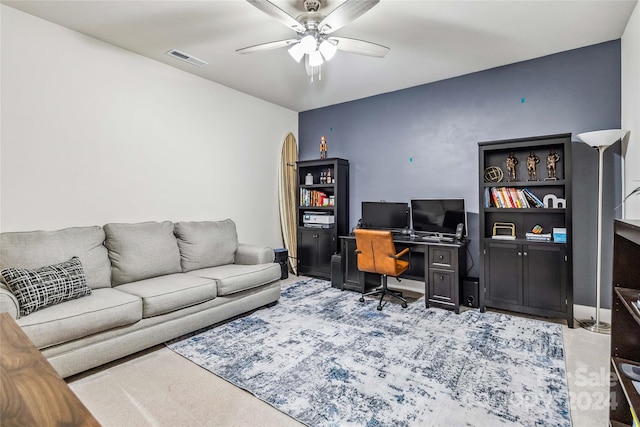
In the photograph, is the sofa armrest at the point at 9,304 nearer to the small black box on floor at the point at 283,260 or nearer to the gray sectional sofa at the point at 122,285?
the gray sectional sofa at the point at 122,285

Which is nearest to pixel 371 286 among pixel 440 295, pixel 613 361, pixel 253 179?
pixel 440 295

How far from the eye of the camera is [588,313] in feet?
10.9

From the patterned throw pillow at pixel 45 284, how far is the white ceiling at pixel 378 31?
2.13 metres

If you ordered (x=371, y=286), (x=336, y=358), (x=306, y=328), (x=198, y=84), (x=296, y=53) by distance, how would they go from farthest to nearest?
(x=371, y=286) → (x=198, y=84) → (x=306, y=328) → (x=296, y=53) → (x=336, y=358)

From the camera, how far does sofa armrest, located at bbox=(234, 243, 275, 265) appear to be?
12.4 ft

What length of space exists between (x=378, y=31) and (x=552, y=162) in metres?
2.26

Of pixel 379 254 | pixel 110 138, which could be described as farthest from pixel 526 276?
pixel 110 138

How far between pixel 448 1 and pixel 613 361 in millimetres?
2574

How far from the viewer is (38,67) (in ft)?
9.25

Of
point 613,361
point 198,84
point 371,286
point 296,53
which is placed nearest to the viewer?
point 613,361

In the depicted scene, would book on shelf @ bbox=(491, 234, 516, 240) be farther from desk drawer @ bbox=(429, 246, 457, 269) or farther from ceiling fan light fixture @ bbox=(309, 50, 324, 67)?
ceiling fan light fixture @ bbox=(309, 50, 324, 67)

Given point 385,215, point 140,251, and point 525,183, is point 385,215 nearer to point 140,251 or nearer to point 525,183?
point 525,183

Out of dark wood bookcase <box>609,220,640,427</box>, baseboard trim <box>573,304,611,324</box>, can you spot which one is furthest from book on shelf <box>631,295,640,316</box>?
baseboard trim <box>573,304,611,324</box>

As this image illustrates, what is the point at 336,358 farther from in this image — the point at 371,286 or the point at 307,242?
the point at 307,242
